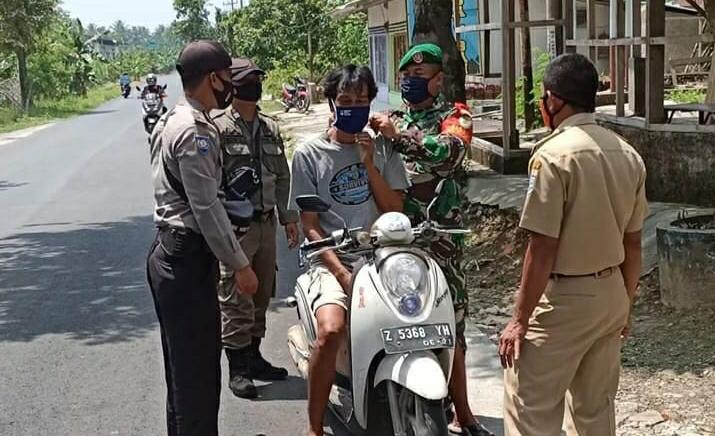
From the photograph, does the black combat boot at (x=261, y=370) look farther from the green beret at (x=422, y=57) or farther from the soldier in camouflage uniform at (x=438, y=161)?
the green beret at (x=422, y=57)

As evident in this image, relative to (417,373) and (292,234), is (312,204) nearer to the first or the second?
(417,373)

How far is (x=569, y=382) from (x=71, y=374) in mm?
3246

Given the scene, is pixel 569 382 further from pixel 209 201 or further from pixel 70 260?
pixel 70 260

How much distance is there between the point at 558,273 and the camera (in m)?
3.16

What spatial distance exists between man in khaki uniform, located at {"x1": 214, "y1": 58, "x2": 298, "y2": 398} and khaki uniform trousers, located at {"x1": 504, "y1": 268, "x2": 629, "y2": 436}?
187cm

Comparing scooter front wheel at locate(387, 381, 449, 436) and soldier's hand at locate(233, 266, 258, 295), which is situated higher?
soldier's hand at locate(233, 266, 258, 295)

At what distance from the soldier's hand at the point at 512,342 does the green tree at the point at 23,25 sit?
32463 millimetres

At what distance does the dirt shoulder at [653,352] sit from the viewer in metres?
4.35

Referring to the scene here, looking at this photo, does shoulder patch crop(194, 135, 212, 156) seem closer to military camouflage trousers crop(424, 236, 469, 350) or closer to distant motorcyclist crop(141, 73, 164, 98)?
military camouflage trousers crop(424, 236, 469, 350)

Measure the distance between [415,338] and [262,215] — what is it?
1.73 meters

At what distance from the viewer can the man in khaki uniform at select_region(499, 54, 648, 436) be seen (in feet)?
10.1

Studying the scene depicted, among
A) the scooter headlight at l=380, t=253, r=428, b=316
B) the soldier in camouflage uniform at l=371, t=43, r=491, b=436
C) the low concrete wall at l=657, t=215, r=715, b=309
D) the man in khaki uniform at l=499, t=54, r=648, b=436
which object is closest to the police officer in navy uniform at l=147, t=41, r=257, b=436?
the scooter headlight at l=380, t=253, r=428, b=316

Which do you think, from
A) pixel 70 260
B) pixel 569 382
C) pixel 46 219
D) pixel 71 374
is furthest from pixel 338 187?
pixel 46 219

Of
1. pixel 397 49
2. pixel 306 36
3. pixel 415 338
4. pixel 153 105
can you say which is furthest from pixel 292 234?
pixel 306 36
